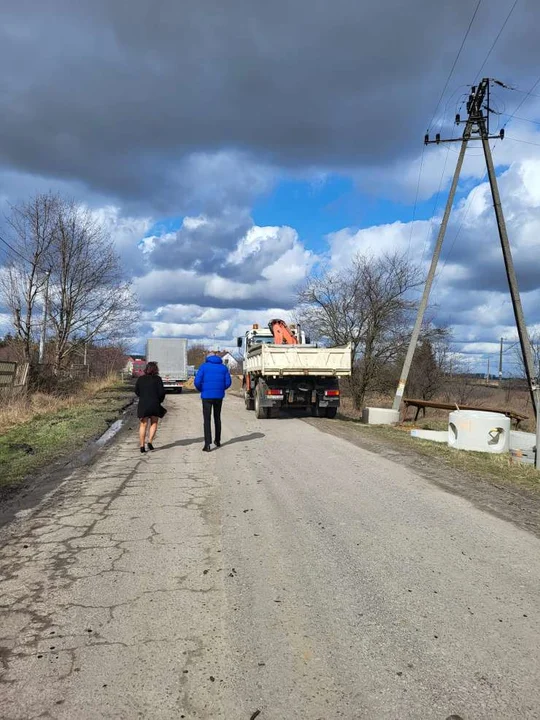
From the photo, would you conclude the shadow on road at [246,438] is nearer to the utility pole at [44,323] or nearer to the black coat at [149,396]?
the black coat at [149,396]

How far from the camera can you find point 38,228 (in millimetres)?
23766

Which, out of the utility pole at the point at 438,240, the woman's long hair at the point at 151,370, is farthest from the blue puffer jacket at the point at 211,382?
the utility pole at the point at 438,240

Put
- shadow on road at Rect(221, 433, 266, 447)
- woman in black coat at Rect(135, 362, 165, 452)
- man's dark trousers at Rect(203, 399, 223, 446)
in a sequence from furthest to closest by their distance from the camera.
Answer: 1. shadow on road at Rect(221, 433, 266, 447)
2. man's dark trousers at Rect(203, 399, 223, 446)
3. woman in black coat at Rect(135, 362, 165, 452)

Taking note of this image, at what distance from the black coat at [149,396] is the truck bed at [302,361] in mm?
5950

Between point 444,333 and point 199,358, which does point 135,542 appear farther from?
point 199,358

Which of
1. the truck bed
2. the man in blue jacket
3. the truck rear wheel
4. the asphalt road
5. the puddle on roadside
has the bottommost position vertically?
the asphalt road

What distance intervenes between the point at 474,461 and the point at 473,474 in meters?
1.25

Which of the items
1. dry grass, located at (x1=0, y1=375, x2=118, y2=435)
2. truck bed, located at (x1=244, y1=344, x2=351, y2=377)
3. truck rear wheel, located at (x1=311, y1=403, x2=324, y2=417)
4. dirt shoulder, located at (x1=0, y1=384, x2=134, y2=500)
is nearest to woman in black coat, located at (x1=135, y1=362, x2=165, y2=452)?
dirt shoulder, located at (x1=0, y1=384, x2=134, y2=500)

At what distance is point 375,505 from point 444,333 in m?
24.3

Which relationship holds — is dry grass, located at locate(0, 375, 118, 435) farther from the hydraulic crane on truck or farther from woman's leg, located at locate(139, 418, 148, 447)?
the hydraulic crane on truck

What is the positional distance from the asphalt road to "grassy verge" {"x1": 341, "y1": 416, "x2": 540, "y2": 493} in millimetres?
2343

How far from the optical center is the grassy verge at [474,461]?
847 centimetres

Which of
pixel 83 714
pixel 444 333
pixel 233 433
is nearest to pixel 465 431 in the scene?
pixel 233 433

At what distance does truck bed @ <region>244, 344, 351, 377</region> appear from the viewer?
15922mm
